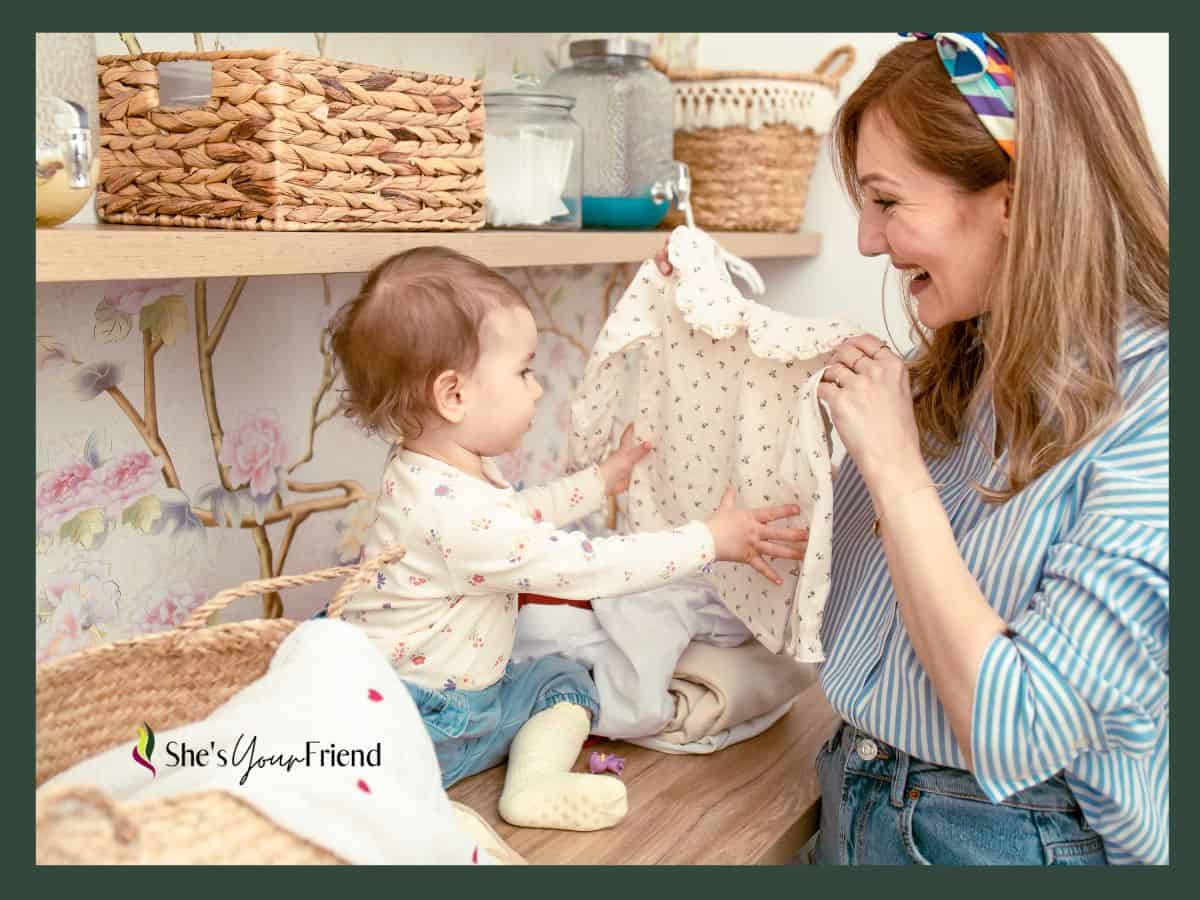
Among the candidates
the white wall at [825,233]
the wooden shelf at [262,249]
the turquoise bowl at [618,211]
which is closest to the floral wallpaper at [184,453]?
the wooden shelf at [262,249]

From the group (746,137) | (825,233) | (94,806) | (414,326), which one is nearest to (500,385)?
(414,326)

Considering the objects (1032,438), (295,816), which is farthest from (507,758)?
(1032,438)

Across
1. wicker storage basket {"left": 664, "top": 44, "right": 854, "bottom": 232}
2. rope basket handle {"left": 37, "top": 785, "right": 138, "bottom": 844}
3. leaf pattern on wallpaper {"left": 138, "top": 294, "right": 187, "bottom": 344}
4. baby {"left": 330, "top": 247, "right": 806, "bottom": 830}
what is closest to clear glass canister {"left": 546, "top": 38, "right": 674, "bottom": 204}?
wicker storage basket {"left": 664, "top": 44, "right": 854, "bottom": 232}

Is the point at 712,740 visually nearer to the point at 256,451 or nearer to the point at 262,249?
the point at 256,451

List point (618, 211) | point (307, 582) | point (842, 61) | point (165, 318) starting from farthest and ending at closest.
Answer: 1. point (842, 61)
2. point (618, 211)
3. point (165, 318)
4. point (307, 582)

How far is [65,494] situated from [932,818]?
0.91 m

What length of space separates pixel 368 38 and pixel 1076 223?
0.87 meters

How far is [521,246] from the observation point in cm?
138

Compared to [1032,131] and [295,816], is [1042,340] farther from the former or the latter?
[295,816]

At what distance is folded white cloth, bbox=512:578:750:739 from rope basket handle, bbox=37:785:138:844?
0.67 metres

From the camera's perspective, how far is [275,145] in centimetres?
111

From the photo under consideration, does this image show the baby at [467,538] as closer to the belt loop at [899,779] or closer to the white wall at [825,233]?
the belt loop at [899,779]

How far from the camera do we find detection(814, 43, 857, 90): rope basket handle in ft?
6.39

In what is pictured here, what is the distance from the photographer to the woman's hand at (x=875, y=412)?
114cm
